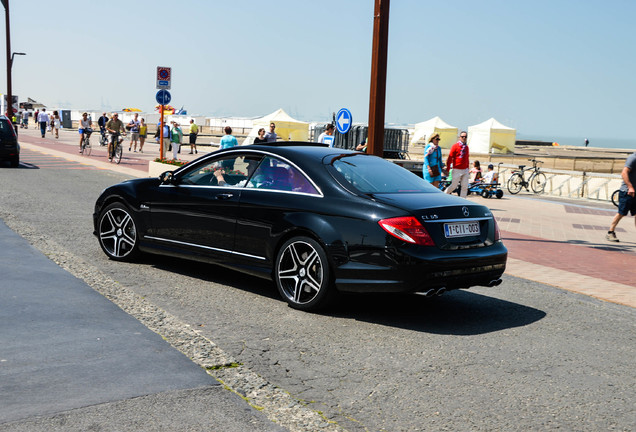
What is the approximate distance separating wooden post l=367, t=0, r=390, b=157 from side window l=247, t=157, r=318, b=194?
465 cm

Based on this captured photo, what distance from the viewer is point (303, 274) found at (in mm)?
6254

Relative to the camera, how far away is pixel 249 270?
21.9 feet

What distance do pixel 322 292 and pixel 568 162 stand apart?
137ft

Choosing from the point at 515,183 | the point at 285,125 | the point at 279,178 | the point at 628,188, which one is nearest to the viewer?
the point at 279,178

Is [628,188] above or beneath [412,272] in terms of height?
above

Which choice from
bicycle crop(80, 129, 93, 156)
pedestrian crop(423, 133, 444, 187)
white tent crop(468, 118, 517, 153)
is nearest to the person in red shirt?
pedestrian crop(423, 133, 444, 187)

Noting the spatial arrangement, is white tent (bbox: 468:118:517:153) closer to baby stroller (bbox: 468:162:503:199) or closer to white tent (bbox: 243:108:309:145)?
white tent (bbox: 243:108:309:145)

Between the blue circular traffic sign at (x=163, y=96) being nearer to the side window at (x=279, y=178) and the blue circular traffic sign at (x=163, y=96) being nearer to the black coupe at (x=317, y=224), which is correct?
the black coupe at (x=317, y=224)

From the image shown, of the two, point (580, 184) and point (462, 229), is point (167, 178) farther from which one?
point (580, 184)

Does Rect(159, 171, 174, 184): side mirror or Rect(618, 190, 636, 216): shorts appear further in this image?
Rect(618, 190, 636, 216): shorts

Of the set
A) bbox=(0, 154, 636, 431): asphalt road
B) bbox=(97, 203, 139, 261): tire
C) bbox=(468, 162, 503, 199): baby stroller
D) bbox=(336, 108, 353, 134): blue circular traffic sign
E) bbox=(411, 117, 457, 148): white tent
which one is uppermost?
bbox=(411, 117, 457, 148): white tent

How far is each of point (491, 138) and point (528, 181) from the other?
28256 millimetres

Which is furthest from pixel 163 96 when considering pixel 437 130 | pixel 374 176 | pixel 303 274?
pixel 437 130

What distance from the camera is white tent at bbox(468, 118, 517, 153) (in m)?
52.7
